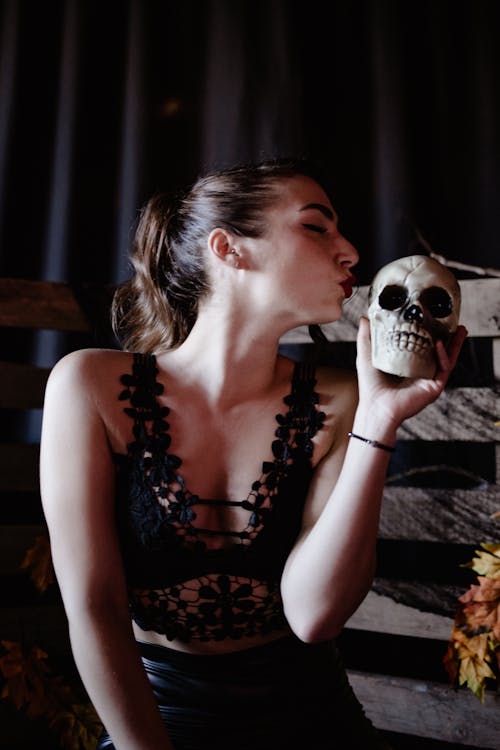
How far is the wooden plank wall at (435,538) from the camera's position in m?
1.59

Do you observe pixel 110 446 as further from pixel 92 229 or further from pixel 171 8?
pixel 171 8

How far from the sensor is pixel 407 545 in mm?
1699

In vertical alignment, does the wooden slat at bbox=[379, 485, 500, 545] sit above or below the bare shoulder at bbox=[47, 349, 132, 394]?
below

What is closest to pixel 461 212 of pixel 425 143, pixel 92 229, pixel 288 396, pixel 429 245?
pixel 429 245

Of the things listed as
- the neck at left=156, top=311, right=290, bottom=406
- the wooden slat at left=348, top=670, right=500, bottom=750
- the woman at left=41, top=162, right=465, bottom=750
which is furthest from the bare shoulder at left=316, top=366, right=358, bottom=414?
the wooden slat at left=348, top=670, right=500, bottom=750

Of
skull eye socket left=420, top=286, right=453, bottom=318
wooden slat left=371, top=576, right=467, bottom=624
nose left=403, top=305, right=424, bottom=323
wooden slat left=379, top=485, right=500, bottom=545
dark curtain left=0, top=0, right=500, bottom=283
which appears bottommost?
wooden slat left=371, top=576, right=467, bottom=624

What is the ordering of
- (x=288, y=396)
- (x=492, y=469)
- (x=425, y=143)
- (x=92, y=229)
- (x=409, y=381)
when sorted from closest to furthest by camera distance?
(x=409, y=381)
(x=288, y=396)
(x=492, y=469)
(x=425, y=143)
(x=92, y=229)

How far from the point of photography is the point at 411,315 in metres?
1.05

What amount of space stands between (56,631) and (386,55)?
1784 millimetres

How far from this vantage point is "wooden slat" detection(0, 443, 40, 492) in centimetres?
178

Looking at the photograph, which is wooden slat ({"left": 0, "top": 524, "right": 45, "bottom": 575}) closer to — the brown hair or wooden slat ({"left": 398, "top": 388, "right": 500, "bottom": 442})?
the brown hair

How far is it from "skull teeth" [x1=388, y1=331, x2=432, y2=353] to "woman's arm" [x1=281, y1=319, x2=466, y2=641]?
0.11ft

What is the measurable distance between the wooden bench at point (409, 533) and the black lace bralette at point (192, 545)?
562mm

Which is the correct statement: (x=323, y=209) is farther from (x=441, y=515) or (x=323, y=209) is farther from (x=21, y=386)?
(x=21, y=386)
